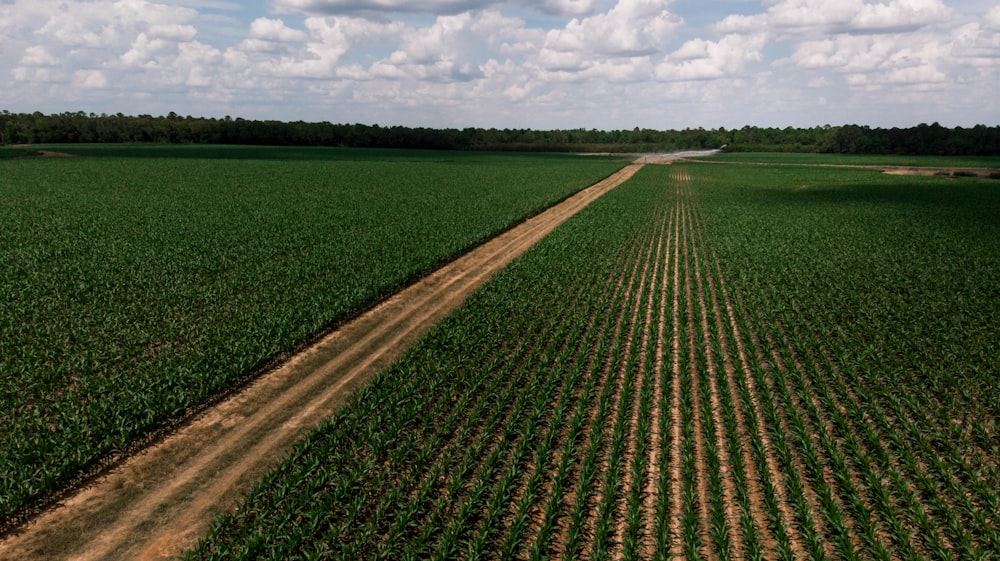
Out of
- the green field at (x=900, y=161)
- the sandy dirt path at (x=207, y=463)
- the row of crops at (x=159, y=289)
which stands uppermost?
the green field at (x=900, y=161)

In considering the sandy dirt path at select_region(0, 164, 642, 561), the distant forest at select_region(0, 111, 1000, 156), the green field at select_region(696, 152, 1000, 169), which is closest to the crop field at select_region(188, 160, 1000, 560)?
the sandy dirt path at select_region(0, 164, 642, 561)

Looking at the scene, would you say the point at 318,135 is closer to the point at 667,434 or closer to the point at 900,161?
the point at 900,161

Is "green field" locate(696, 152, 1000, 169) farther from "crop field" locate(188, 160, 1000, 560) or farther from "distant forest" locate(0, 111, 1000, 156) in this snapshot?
"crop field" locate(188, 160, 1000, 560)

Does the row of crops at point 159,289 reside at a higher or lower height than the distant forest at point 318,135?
lower

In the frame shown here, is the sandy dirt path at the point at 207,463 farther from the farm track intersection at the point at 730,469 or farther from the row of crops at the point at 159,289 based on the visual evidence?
the row of crops at the point at 159,289

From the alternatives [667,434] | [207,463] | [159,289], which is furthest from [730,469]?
[159,289]

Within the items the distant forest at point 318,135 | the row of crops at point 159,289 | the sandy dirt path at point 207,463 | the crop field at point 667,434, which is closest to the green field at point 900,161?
the distant forest at point 318,135
